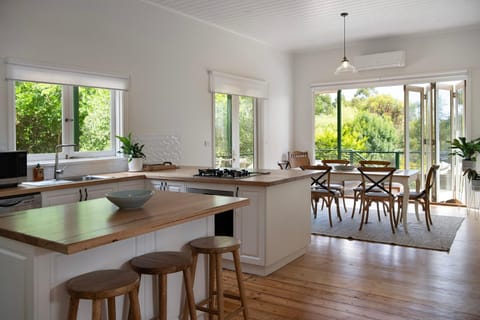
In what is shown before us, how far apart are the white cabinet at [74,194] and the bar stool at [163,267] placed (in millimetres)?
1591

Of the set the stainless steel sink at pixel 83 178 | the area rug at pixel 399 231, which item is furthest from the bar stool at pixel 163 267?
the area rug at pixel 399 231

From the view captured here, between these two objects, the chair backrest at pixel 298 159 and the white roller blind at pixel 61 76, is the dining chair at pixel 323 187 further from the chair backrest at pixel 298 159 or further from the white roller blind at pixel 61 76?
the white roller blind at pixel 61 76

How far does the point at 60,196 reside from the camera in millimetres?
3385

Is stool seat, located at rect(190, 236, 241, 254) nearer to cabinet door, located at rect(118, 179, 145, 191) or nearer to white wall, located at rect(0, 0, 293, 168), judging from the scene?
cabinet door, located at rect(118, 179, 145, 191)

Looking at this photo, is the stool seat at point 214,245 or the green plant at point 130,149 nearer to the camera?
the stool seat at point 214,245

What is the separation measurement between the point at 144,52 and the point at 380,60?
4171mm

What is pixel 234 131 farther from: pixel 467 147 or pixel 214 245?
pixel 214 245

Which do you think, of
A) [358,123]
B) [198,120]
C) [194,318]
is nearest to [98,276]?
[194,318]

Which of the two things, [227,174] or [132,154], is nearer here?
[227,174]

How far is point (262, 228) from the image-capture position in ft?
11.4

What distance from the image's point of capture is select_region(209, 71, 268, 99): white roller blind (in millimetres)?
5903

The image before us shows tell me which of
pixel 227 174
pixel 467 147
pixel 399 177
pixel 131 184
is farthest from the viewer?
pixel 467 147

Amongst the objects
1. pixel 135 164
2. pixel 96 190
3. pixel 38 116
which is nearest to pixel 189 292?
pixel 96 190

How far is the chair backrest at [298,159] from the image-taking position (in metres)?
7.49
